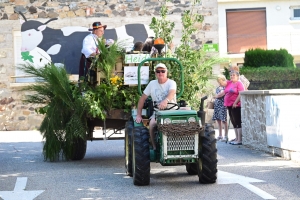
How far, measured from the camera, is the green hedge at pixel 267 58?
32.2 meters

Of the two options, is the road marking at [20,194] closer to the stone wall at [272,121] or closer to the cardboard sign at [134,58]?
the cardboard sign at [134,58]

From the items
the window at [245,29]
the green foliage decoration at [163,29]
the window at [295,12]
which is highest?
the window at [295,12]

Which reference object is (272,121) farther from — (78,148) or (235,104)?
(78,148)

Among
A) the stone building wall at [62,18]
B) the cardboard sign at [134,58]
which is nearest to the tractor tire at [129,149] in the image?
the cardboard sign at [134,58]

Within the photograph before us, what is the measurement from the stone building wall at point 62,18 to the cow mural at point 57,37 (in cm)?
19

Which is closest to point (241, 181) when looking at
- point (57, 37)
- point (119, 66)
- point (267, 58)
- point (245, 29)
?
point (119, 66)

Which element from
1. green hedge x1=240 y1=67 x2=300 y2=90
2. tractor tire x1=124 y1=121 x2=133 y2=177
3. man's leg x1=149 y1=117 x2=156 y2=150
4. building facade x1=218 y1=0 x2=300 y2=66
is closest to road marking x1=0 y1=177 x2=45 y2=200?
tractor tire x1=124 y1=121 x2=133 y2=177

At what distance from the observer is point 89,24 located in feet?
92.7

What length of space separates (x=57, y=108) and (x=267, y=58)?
63.6ft

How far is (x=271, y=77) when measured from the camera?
101ft

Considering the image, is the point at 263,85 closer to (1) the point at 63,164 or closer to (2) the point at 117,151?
(2) the point at 117,151

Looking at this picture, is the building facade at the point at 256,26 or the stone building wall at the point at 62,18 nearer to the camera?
the stone building wall at the point at 62,18

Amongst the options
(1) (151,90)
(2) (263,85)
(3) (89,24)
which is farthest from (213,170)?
(2) (263,85)

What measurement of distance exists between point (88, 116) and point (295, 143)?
11.7 feet
